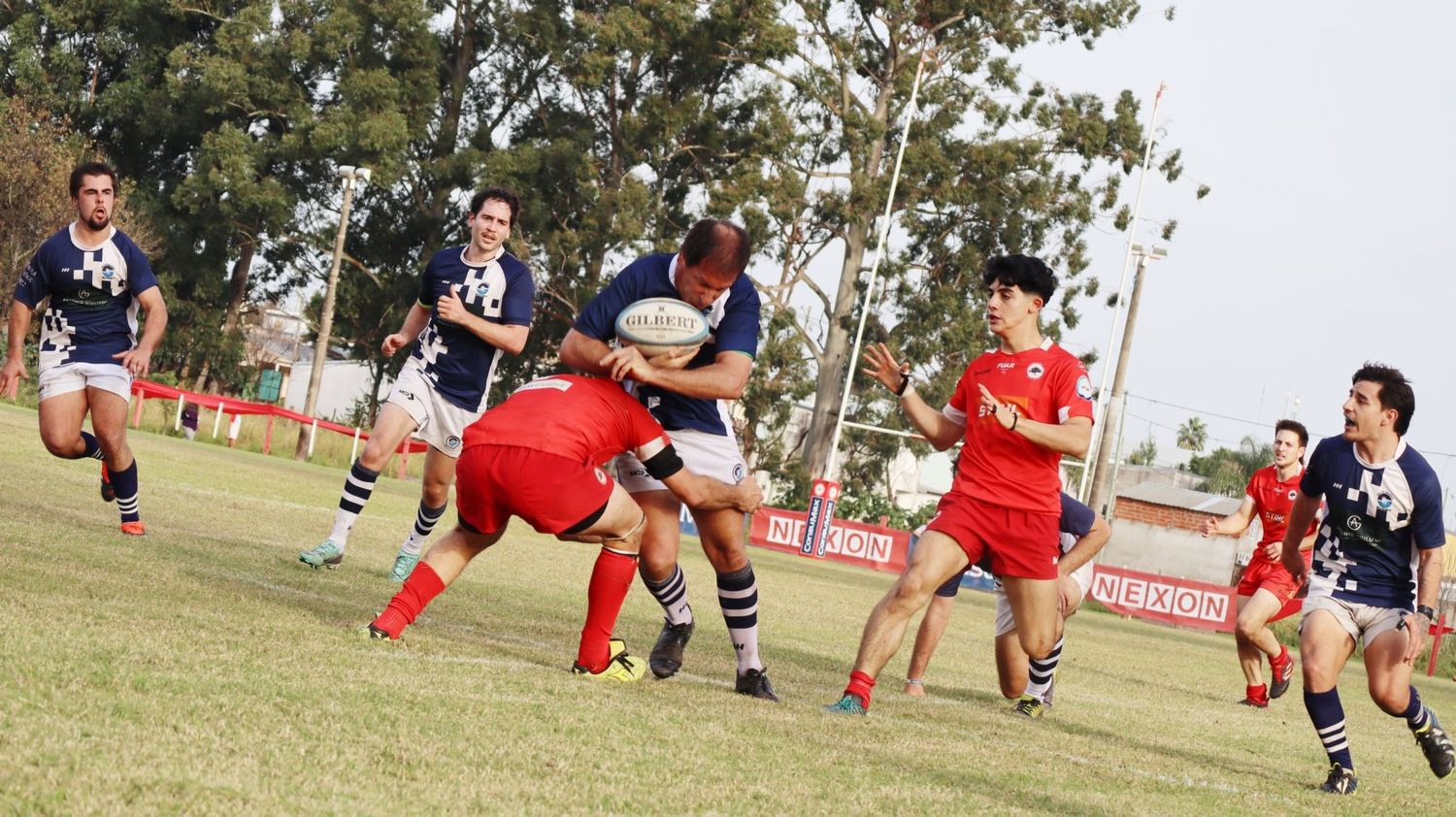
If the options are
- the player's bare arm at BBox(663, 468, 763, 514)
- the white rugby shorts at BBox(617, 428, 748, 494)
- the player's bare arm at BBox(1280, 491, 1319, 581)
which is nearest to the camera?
the player's bare arm at BBox(663, 468, 763, 514)

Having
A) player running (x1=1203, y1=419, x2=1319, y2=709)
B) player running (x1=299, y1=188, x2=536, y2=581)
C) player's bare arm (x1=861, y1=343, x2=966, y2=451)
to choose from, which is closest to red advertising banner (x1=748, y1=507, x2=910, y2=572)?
player running (x1=1203, y1=419, x2=1319, y2=709)

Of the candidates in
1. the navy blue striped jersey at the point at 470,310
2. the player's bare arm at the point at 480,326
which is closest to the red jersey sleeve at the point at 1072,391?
the player's bare arm at the point at 480,326

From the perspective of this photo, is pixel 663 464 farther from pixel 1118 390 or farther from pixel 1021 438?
pixel 1118 390

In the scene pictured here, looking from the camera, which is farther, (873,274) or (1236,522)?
(873,274)

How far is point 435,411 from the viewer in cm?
914

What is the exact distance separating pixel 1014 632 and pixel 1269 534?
505cm

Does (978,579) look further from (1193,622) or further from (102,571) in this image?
(102,571)

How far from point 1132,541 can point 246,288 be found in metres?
31.6

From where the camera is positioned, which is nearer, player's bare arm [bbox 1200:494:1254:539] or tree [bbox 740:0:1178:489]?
player's bare arm [bbox 1200:494:1254:539]

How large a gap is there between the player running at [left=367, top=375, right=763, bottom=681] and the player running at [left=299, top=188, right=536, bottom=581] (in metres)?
2.86

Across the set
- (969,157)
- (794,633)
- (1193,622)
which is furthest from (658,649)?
(969,157)

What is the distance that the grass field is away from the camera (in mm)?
3619

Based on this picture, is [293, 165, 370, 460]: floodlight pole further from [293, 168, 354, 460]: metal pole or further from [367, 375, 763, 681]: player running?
[367, 375, 763, 681]: player running

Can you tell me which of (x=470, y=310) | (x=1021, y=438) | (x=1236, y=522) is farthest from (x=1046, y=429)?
(x=1236, y=522)
